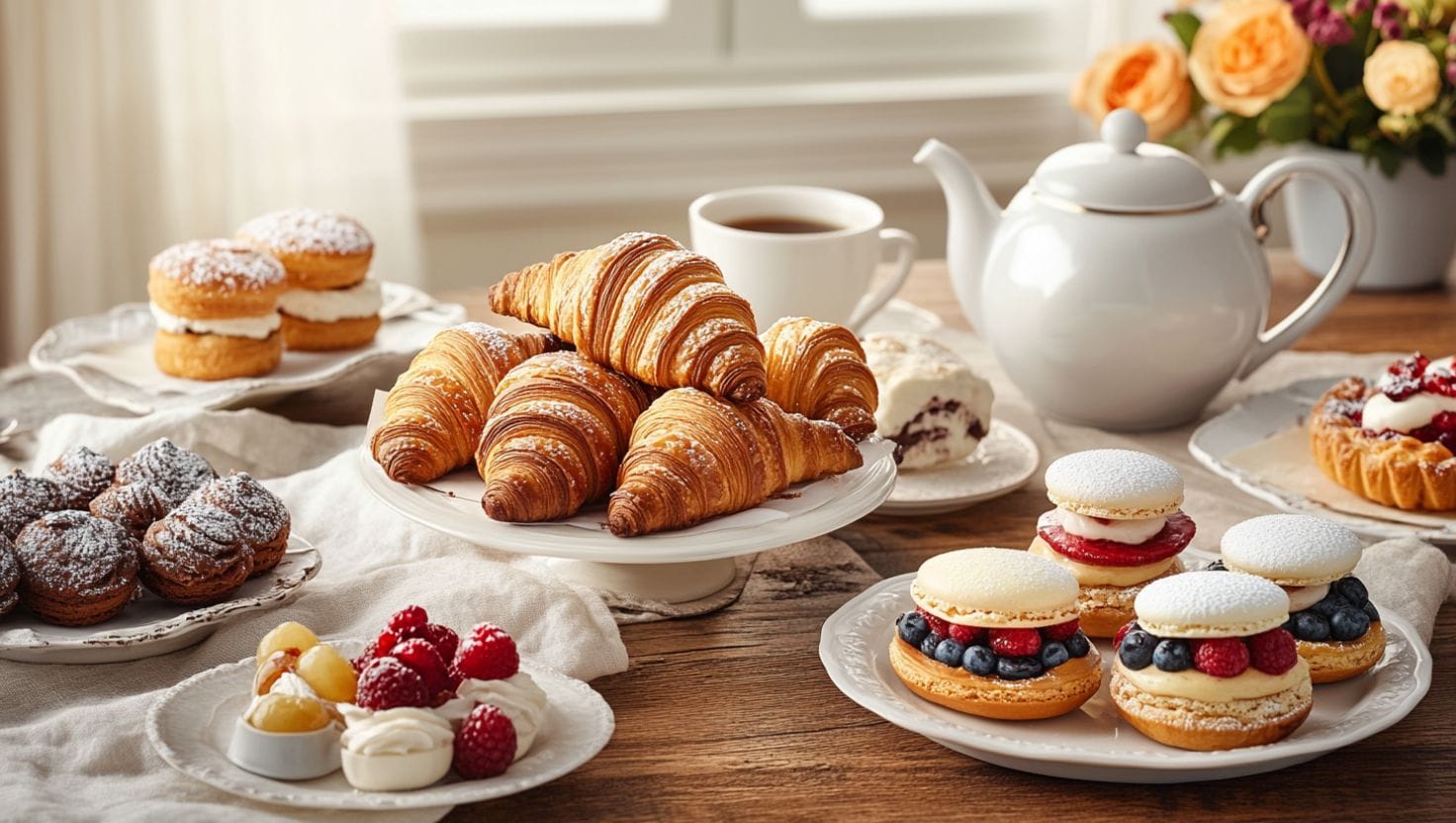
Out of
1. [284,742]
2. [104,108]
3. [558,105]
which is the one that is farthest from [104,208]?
[284,742]

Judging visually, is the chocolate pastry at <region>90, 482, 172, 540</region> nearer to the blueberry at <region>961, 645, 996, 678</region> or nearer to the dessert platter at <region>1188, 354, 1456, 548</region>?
the blueberry at <region>961, 645, 996, 678</region>

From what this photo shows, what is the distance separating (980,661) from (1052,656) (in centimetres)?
5

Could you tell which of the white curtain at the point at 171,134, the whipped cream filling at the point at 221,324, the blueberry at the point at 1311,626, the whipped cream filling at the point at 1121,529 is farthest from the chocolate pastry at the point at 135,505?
the white curtain at the point at 171,134

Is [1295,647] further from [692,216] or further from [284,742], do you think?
[692,216]

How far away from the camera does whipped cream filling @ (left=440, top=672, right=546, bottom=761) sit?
0.88m

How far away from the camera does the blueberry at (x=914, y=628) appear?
97cm

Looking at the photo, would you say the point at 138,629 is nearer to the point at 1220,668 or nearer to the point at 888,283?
the point at 1220,668

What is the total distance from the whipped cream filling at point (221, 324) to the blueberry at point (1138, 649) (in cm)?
100

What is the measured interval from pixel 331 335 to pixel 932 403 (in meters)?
0.69

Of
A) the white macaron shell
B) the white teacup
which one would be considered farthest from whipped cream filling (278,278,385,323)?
the white macaron shell

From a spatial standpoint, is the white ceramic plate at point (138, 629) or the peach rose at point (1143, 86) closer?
the white ceramic plate at point (138, 629)

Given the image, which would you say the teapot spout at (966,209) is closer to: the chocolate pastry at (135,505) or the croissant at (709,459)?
the croissant at (709,459)

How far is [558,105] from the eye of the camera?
2797 millimetres

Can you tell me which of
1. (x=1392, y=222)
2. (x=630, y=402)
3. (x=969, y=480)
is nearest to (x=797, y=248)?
(x=969, y=480)
